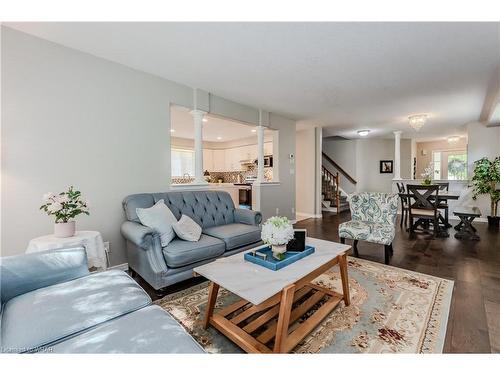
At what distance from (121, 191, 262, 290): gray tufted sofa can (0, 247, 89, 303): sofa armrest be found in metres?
0.62

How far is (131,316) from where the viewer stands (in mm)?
1140

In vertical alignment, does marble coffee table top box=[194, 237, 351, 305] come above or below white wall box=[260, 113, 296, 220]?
below

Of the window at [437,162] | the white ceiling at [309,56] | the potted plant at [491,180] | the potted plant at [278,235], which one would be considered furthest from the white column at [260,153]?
the window at [437,162]

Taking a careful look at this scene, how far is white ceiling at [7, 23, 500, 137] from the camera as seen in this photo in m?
2.16

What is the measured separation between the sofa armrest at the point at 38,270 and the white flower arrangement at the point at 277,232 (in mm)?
1272

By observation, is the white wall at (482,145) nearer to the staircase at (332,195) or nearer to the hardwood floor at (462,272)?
the hardwood floor at (462,272)

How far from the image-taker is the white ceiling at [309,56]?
2.16 meters

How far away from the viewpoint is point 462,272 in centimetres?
272

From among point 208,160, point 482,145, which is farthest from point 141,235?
point 482,145

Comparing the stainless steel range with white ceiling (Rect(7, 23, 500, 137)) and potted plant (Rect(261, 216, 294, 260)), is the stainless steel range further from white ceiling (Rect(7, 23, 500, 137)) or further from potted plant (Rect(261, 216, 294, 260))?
potted plant (Rect(261, 216, 294, 260))

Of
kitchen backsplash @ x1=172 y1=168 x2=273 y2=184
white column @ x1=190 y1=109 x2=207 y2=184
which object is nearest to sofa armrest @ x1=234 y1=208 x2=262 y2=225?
white column @ x1=190 y1=109 x2=207 y2=184
